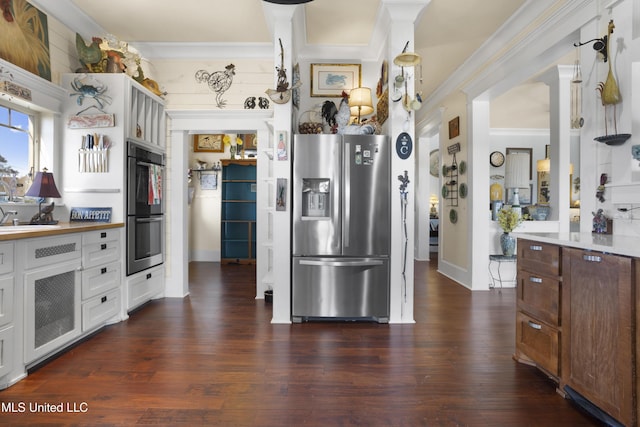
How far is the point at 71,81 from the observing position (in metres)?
3.23

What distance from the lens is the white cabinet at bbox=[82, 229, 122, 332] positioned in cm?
→ 277

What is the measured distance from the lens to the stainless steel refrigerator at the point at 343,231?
10.5 feet

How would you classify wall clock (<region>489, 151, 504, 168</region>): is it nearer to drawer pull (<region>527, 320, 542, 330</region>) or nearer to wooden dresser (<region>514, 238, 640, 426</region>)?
wooden dresser (<region>514, 238, 640, 426</region>)

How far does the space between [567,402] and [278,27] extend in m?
3.61

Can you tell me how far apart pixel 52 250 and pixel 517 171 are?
8040 millimetres

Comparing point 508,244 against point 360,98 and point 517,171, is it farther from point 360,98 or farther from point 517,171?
point 517,171

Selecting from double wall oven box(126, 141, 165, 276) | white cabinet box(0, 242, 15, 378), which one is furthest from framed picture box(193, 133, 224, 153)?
white cabinet box(0, 242, 15, 378)

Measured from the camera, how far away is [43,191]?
8.67 feet

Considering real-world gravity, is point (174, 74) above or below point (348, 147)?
above

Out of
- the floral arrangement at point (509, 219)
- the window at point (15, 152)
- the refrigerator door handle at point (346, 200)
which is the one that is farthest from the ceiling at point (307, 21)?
the floral arrangement at point (509, 219)

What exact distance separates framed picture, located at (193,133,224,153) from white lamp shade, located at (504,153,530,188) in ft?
20.2

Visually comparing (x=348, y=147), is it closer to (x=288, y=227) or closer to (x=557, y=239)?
(x=288, y=227)

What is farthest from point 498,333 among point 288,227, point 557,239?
point 288,227

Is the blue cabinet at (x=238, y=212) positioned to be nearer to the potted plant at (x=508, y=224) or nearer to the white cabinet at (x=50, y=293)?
the white cabinet at (x=50, y=293)
